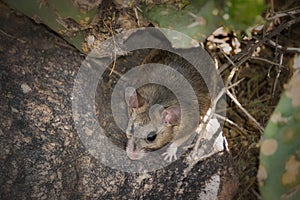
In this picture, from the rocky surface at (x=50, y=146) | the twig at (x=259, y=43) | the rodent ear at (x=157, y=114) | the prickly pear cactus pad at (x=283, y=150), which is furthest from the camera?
the rodent ear at (x=157, y=114)

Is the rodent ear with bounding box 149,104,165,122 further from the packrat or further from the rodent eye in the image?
the rodent eye

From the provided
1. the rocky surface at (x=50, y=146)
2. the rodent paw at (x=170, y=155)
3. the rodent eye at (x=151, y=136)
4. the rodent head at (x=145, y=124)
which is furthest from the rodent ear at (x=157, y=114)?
the rocky surface at (x=50, y=146)

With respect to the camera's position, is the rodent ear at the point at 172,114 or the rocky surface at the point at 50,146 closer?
the rocky surface at the point at 50,146

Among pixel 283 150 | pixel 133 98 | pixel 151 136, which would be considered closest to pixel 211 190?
pixel 151 136

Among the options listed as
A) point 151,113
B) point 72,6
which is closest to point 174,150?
point 151,113

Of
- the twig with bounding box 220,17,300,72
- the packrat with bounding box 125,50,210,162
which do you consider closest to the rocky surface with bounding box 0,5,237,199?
the packrat with bounding box 125,50,210,162

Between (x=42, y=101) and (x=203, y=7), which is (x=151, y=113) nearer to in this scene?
(x=42, y=101)

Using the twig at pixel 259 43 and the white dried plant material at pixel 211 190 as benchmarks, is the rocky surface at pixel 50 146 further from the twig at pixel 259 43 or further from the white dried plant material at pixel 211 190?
the twig at pixel 259 43

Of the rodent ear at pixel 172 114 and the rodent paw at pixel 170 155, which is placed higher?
the rodent ear at pixel 172 114
